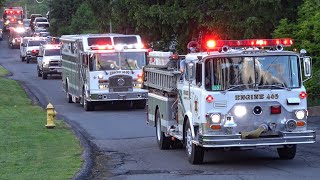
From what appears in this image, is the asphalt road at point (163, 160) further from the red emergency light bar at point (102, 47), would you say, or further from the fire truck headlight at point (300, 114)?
the red emergency light bar at point (102, 47)

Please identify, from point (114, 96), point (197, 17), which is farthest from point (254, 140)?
point (197, 17)

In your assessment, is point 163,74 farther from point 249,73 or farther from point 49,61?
point 49,61

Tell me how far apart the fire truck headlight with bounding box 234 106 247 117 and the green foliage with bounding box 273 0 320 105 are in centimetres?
1278

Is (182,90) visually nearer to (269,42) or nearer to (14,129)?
(269,42)

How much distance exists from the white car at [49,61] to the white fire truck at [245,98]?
34.8m

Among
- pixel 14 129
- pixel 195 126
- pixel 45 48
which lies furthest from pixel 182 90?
pixel 45 48

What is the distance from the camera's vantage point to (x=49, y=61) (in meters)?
50.1

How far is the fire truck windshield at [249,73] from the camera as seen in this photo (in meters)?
15.1

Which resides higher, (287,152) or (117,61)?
(117,61)

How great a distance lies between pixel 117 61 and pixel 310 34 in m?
7.12

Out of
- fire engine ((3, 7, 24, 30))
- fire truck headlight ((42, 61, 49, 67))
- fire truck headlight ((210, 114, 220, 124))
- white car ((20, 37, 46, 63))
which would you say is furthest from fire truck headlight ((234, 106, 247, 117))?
fire engine ((3, 7, 24, 30))

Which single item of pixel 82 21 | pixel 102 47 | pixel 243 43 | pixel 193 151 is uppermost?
pixel 82 21

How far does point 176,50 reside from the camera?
1630 inches

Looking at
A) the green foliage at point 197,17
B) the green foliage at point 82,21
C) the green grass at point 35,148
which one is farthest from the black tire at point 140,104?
the green foliage at point 82,21
